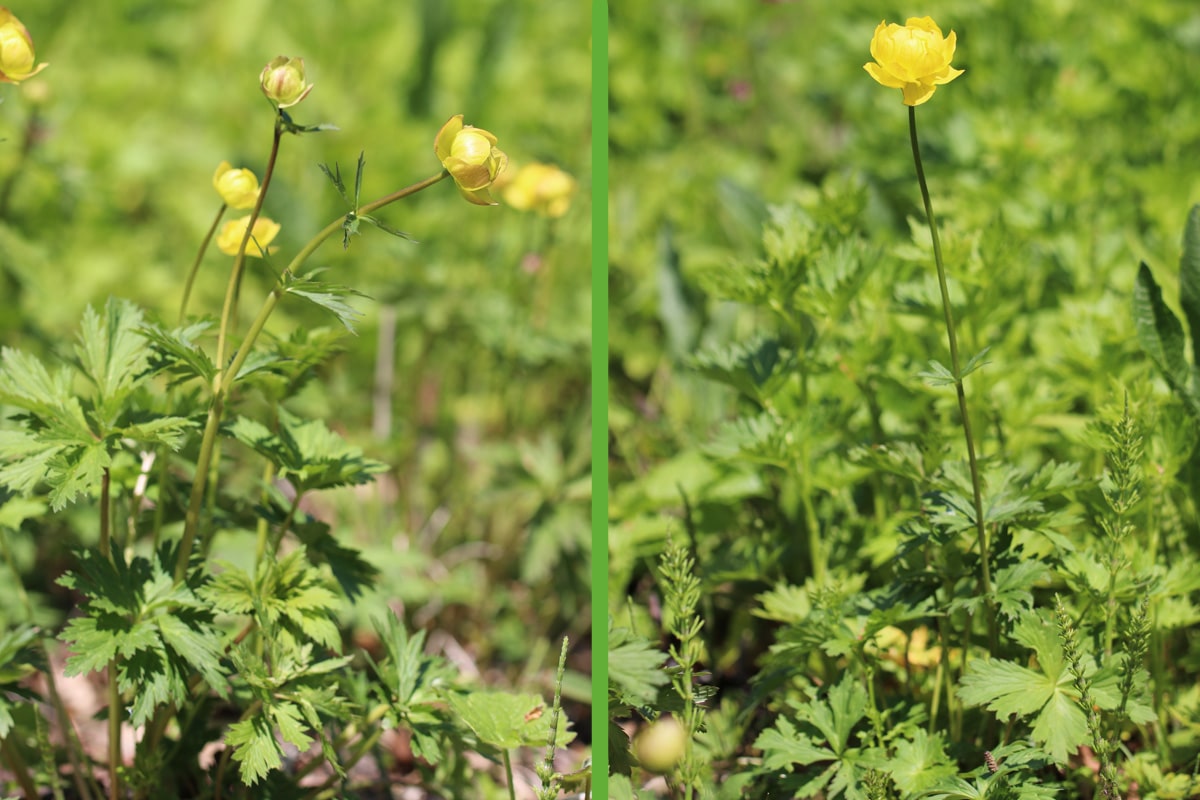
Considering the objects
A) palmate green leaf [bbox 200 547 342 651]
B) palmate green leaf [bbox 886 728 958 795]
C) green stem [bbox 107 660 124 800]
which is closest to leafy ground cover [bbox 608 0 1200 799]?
palmate green leaf [bbox 886 728 958 795]

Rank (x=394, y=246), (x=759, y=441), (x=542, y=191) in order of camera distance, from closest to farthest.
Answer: (x=759, y=441)
(x=542, y=191)
(x=394, y=246)

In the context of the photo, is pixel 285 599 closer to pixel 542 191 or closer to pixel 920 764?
pixel 920 764

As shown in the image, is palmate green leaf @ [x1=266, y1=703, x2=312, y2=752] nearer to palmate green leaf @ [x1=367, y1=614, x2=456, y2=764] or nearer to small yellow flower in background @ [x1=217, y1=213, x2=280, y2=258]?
palmate green leaf @ [x1=367, y1=614, x2=456, y2=764]

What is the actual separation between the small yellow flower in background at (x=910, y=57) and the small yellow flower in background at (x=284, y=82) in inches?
21.4

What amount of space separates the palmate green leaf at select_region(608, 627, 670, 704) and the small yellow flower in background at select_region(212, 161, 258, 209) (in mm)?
659

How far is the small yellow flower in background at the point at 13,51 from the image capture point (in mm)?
1154

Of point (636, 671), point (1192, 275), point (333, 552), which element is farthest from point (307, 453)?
point (1192, 275)

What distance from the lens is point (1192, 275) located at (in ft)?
5.45

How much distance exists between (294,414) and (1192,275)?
48.8 inches

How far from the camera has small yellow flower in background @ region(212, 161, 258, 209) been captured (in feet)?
4.41

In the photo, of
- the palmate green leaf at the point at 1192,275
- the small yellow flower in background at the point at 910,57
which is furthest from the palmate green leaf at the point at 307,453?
the palmate green leaf at the point at 1192,275

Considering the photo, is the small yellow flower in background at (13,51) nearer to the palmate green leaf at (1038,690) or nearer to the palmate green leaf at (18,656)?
the palmate green leaf at (18,656)

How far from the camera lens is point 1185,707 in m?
1.51

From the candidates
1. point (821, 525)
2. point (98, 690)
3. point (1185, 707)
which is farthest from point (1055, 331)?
point (98, 690)
